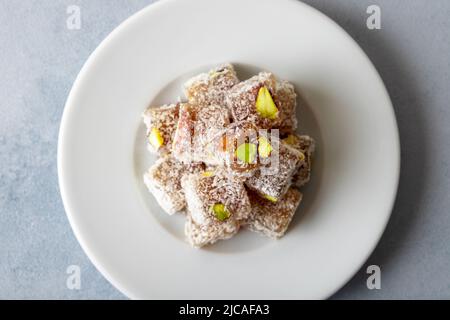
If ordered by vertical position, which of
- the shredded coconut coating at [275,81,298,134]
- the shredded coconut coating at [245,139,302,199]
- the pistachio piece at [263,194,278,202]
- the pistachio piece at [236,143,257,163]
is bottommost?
the pistachio piece at [263,194,278,202]

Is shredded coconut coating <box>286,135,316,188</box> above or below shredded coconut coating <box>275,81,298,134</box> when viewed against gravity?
below

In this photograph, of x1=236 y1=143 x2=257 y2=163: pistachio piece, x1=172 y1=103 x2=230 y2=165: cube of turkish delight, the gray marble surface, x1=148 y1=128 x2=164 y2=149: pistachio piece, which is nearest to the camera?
x1=236 y1=143 x2=257 y2=163: pistachio piece

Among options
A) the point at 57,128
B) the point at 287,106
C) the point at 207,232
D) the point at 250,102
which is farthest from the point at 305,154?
the point at 57,128

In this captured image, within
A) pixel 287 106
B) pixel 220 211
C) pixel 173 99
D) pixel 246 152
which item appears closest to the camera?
pixel 246 152

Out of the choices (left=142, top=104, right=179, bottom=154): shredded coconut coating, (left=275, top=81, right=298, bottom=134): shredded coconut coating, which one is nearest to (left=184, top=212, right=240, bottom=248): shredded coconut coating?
(left=142, top=104, right=179, bottom=154): shredded coconut coating

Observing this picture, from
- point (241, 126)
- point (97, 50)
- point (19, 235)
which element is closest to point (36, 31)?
point (97, 50)

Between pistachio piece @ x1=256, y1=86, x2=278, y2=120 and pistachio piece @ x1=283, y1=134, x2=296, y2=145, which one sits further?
pistachio piece @ x1=283, y1=134, x2=296, y2=145

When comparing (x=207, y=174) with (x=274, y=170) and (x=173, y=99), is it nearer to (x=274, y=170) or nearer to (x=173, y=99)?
(x=274, y=170)

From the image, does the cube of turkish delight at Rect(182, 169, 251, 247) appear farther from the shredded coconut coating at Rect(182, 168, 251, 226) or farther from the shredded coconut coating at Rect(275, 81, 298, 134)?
the shredded coconut coating at Rect(275, 81, 298, 134)
